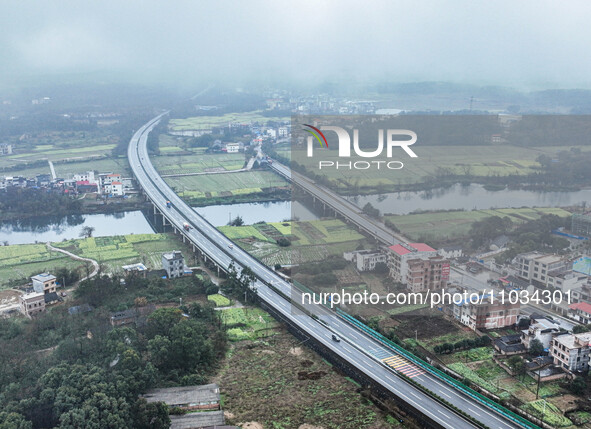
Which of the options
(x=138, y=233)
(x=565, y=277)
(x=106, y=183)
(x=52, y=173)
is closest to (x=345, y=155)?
(x=565, y=277)

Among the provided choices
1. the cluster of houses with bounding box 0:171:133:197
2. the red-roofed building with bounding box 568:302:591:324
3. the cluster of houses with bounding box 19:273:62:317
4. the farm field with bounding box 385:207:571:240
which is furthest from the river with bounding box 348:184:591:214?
the cluster of houses with bounding box 0:171:133:197

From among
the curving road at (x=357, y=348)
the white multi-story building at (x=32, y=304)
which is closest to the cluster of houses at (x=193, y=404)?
the curving road at (x=357, y=348)

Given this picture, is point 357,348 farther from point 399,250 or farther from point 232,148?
point 232,148

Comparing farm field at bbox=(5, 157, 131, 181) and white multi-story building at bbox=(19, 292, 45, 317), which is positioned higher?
farm field at bbox=(5, 157, 131, 181)

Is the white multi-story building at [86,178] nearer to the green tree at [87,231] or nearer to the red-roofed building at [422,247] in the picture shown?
the green tree at [87,231]

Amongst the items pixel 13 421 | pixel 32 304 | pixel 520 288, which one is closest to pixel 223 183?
pixel 32 304

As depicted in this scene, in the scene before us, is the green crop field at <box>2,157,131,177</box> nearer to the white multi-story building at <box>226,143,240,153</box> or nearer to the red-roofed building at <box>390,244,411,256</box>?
the white multi-story building at <box>226,143,240,153</box>
